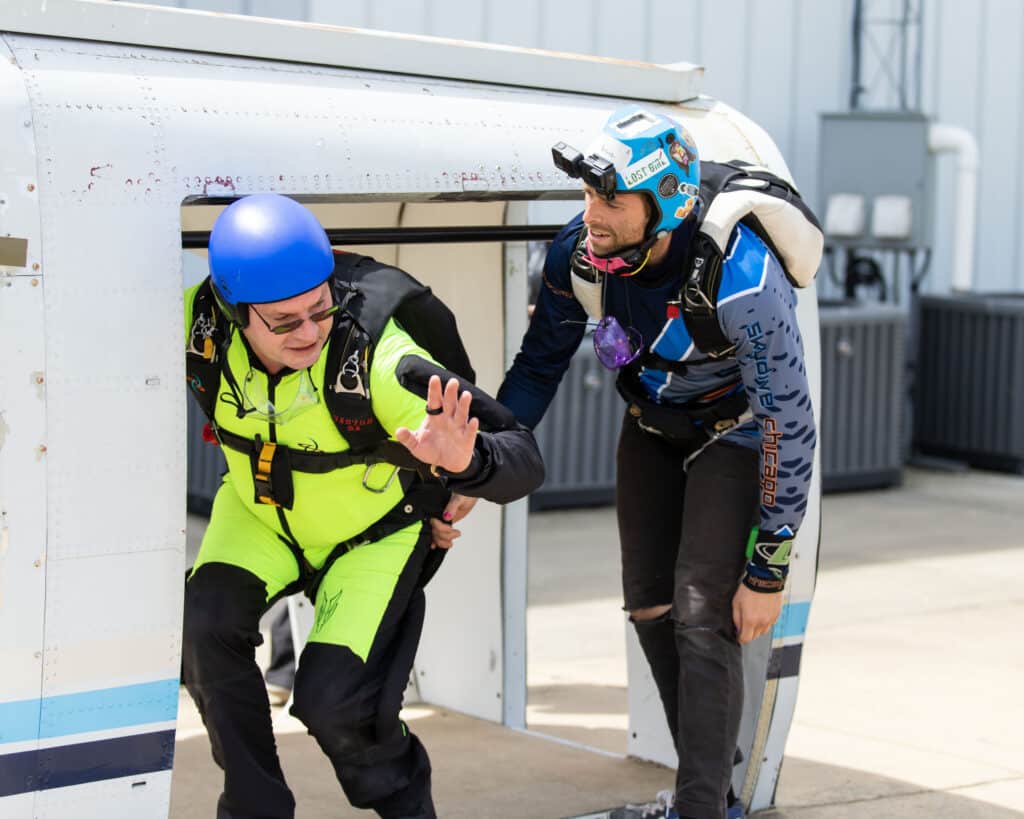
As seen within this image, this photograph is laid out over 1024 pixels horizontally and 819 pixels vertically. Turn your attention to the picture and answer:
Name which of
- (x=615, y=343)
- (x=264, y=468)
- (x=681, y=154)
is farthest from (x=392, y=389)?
(x=681, y=154)

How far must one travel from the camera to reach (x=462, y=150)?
154 inches

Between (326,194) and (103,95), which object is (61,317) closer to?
(103,95)

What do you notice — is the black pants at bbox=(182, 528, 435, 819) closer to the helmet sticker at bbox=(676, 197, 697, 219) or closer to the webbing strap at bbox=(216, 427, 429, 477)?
the webbing strap at bbox=(216, 427, 429, 477)

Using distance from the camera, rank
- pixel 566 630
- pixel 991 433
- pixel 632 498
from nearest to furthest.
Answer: pixel 632 498
pixel 566 630
pixel 991 433

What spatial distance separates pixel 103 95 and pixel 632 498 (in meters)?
1.72

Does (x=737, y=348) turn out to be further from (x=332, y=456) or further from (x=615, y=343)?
(x=332, y=456)

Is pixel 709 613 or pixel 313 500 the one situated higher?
pixel 313 500

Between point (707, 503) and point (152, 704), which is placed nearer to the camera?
point (152, 704)

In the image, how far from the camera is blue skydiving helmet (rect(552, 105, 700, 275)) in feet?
11.9

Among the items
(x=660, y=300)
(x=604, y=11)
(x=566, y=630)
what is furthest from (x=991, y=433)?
(x=660, y=300)

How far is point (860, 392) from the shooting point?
10430 mm

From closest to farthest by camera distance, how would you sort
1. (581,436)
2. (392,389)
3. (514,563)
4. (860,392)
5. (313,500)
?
(392,389)
(313,500)
(514,563)
(581,436)
(860,392)

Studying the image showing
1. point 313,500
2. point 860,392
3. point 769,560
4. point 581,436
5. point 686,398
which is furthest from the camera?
point 860,392

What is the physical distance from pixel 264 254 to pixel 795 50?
28.7ft
